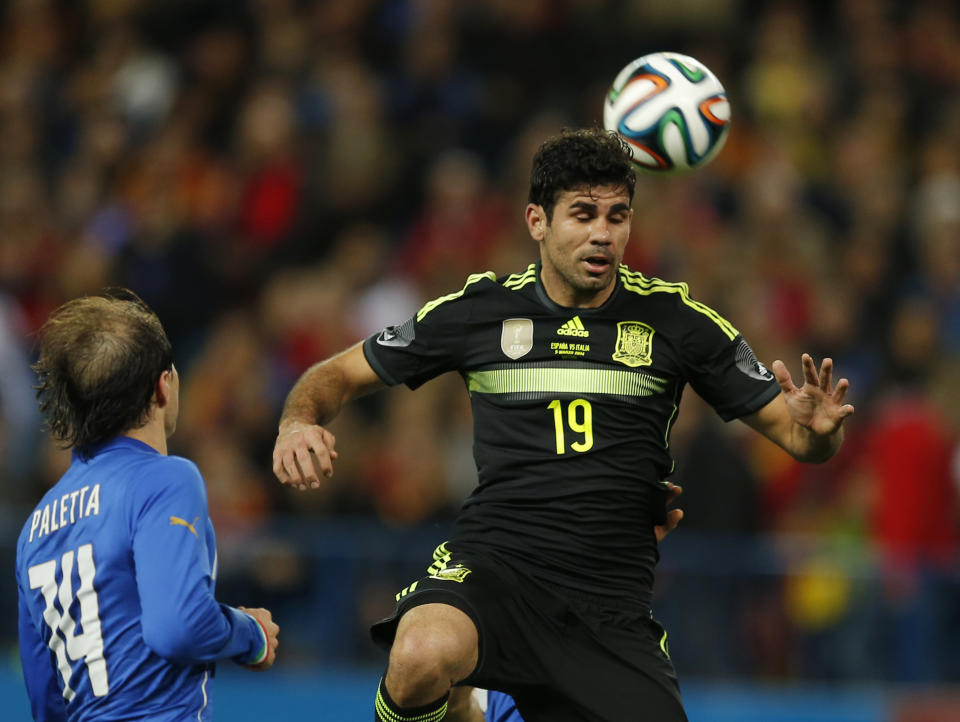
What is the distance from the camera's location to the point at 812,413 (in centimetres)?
543

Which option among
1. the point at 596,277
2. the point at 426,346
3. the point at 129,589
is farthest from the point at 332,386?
the point at 129,589

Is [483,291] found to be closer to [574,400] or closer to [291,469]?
[574,400]

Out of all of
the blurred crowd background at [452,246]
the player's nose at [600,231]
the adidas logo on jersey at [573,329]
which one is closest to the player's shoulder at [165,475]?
the adidas logo on jersey at [573,329]

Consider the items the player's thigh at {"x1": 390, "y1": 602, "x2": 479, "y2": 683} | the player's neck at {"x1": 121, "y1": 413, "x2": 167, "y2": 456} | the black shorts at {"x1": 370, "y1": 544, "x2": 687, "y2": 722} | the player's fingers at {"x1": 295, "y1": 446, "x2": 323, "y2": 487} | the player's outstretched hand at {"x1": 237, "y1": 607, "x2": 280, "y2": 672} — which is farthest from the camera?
the black shorts at {"x1": 370, "y1": 544, "x2": 687, "y2": 722}

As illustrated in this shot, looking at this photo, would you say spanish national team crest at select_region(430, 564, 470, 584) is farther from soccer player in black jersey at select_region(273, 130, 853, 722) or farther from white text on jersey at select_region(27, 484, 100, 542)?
white text on jersey at select_region(27, 484, 100, 542)

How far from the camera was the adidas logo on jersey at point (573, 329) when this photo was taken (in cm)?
557

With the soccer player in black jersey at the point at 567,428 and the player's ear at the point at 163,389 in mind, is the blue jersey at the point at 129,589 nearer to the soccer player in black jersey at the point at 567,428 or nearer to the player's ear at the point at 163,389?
the player's ear at the point at 163,389

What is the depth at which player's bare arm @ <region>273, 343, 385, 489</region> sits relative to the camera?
5.15 m

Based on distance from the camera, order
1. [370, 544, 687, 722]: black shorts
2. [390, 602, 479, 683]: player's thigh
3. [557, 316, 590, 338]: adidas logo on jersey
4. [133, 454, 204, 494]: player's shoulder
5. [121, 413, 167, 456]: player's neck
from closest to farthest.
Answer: [133, 454, 204, 494]: player's shoulder, [121, 413, 167, 456]: player's neck, [390, 602, 479, 683]: player's thigh, [370, 544, 687, 722]: black shorts, [557, 316, 590, 338]: adidas logo on jersey

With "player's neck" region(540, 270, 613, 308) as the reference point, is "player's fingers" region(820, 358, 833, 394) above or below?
below

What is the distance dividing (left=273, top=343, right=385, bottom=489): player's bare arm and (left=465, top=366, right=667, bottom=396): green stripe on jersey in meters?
0.52

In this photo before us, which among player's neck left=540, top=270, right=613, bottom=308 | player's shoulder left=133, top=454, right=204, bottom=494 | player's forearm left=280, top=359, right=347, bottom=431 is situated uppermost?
player's neck left=540, top=270, right=613, bottom=308

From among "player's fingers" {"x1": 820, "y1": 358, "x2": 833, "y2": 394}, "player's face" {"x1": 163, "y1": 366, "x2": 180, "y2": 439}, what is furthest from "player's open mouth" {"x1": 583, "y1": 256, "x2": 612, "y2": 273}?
"player's face" {"x1": 163, "y1": 366, "x2": 180, "y2": 439}

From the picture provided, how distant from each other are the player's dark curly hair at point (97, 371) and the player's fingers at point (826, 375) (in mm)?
2175
